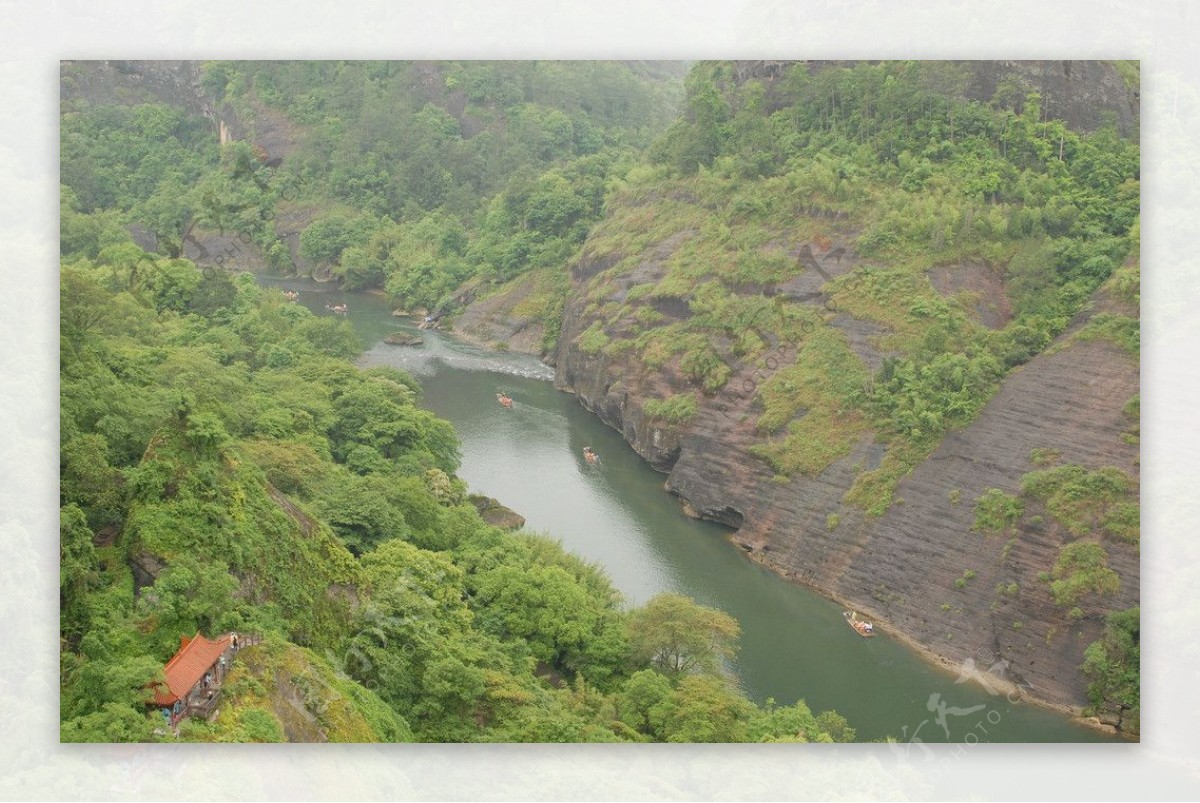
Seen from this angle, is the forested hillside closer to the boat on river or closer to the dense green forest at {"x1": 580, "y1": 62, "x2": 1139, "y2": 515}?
the dense green forest at {"x1": 580, "y1": 62, "x2": 1139, "y2": 515}

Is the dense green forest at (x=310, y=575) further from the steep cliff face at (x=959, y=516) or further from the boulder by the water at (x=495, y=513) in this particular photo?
the steep cliff face at (x=959, y=516)

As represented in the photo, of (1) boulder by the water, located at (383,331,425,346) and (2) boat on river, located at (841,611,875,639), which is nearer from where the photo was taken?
(2) boat on river, located at (841,611,875,639)

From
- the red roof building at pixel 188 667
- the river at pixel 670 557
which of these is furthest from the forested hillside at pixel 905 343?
the red roof building at pixel 188 667

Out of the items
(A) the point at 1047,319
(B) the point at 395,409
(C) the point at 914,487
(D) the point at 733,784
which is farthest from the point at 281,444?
(A) the point at 1047,319

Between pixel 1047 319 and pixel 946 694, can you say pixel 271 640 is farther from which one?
pixel 1047 319

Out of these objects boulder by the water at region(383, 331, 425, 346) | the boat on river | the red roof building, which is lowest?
the boat on river

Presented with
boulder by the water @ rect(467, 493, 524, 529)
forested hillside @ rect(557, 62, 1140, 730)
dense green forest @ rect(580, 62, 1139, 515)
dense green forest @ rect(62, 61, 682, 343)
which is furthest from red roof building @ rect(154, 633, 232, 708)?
dense green forest @ rect(580, 62, 1139, 515)

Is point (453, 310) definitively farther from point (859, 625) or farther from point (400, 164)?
point (859, 625)
